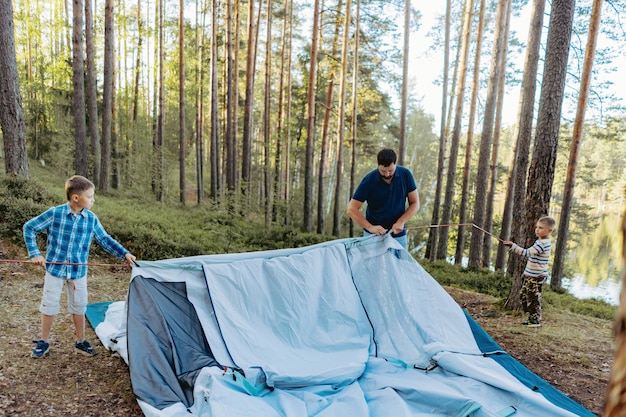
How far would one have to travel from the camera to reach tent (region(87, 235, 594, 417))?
8.37ft

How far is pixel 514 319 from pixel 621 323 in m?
4.79

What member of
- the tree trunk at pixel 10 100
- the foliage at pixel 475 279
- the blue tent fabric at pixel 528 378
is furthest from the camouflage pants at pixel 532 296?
the tree trunk at pixel 10 100

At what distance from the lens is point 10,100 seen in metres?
6.61

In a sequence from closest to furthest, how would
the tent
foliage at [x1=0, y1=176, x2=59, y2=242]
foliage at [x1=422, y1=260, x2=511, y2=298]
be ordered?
the tent → foliage at [x1=0, y1=176, x2=59, y2=242] → foliage at [x1=422, y1=260, x2=511, y2=298]

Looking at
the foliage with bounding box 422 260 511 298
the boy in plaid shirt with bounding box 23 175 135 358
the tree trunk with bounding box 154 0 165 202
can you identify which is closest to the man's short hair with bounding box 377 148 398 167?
the boy in plaid shirt with bounding box 23 175 135 358

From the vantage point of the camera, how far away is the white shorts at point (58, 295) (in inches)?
119

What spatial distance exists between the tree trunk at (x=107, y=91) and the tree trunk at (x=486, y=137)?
358 inches

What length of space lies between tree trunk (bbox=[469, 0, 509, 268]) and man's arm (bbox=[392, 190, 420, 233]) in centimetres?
579

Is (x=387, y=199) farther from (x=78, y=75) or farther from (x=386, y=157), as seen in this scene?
(x=78, y=75)

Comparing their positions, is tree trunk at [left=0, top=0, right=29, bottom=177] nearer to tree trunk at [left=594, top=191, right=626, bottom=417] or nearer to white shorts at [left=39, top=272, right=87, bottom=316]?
white shorts at [left=39, top=272, right=87, bottom=316]

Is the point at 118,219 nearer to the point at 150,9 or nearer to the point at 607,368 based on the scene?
the point at 607,368

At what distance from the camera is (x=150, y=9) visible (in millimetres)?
18344

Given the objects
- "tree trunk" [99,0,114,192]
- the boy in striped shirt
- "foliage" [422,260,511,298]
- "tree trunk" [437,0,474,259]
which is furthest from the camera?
"tree trunk" [437,0,474,259]

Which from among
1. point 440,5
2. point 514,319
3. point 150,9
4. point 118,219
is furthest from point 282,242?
point 150,9
